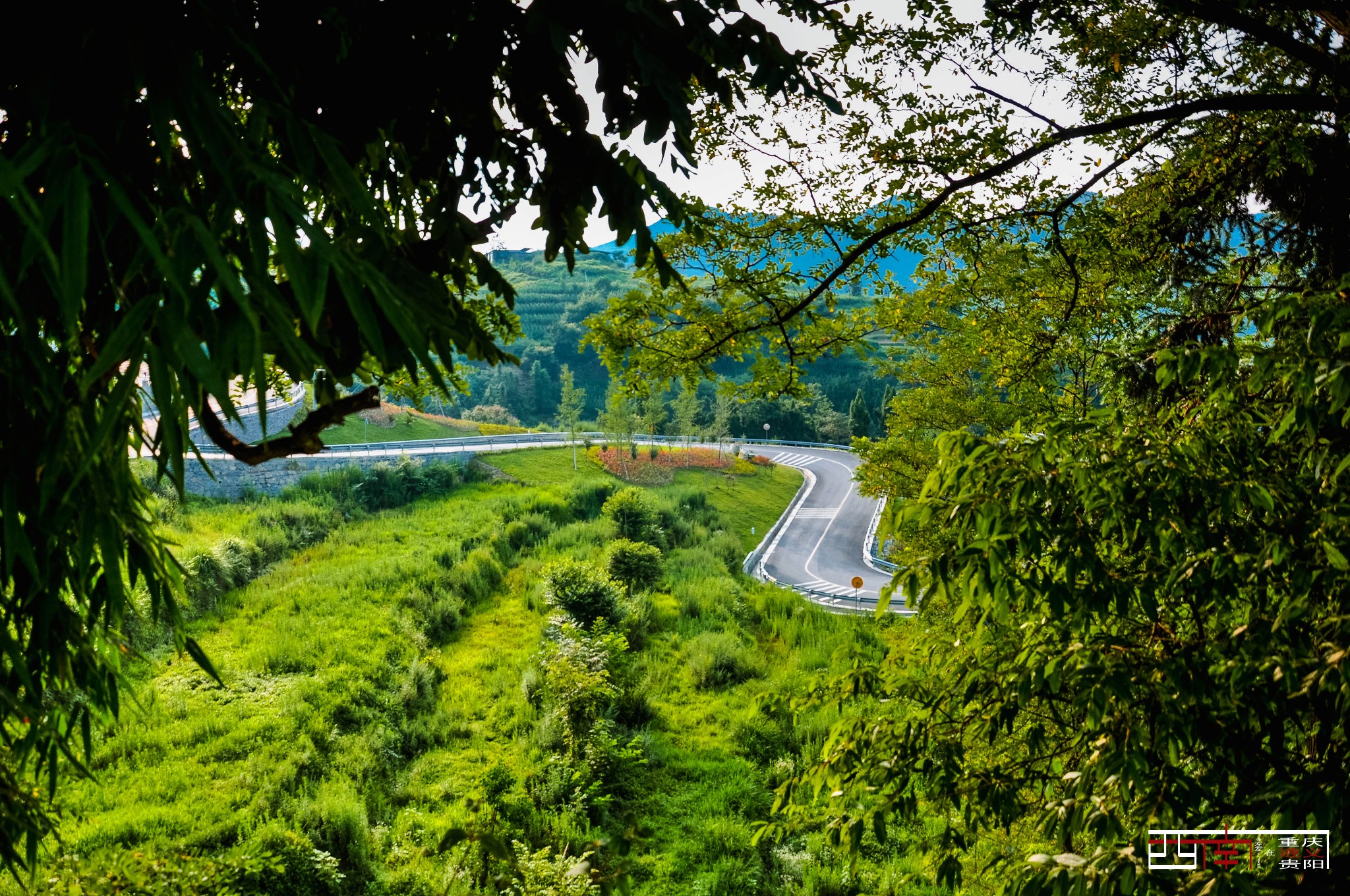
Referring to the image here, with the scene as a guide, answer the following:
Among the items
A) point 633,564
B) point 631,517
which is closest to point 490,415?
point 631,517

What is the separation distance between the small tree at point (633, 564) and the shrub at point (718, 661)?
10.7 feet

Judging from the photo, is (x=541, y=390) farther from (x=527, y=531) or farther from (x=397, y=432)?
(x=527, y=531)

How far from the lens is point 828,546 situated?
90.1 ft

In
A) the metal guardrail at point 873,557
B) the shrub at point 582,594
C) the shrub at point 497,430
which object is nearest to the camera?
the shrub at point 582,594

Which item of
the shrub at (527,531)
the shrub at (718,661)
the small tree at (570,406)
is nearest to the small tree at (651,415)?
the small tree at (570,406)

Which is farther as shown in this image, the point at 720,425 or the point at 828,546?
the point at 720,425

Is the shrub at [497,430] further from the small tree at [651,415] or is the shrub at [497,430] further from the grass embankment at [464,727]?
the grass embankment at [464,727]

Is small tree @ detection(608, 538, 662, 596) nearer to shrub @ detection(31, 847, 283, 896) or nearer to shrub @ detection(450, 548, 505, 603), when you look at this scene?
shrub @ detection(450, 548, 505, 603)

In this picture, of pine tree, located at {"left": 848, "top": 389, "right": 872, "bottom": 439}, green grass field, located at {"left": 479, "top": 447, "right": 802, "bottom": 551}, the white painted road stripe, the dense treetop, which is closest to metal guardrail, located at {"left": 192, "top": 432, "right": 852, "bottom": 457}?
pine tree, located at {"left": 848, "top": 389, "right": 872, "bottom": 439}

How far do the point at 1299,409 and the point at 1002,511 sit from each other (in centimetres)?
77

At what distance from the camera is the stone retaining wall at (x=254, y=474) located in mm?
20094

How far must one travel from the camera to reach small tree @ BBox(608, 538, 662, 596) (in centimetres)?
1722

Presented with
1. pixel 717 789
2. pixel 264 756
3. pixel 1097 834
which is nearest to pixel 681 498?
pixel 717 789

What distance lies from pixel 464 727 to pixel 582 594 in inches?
169
